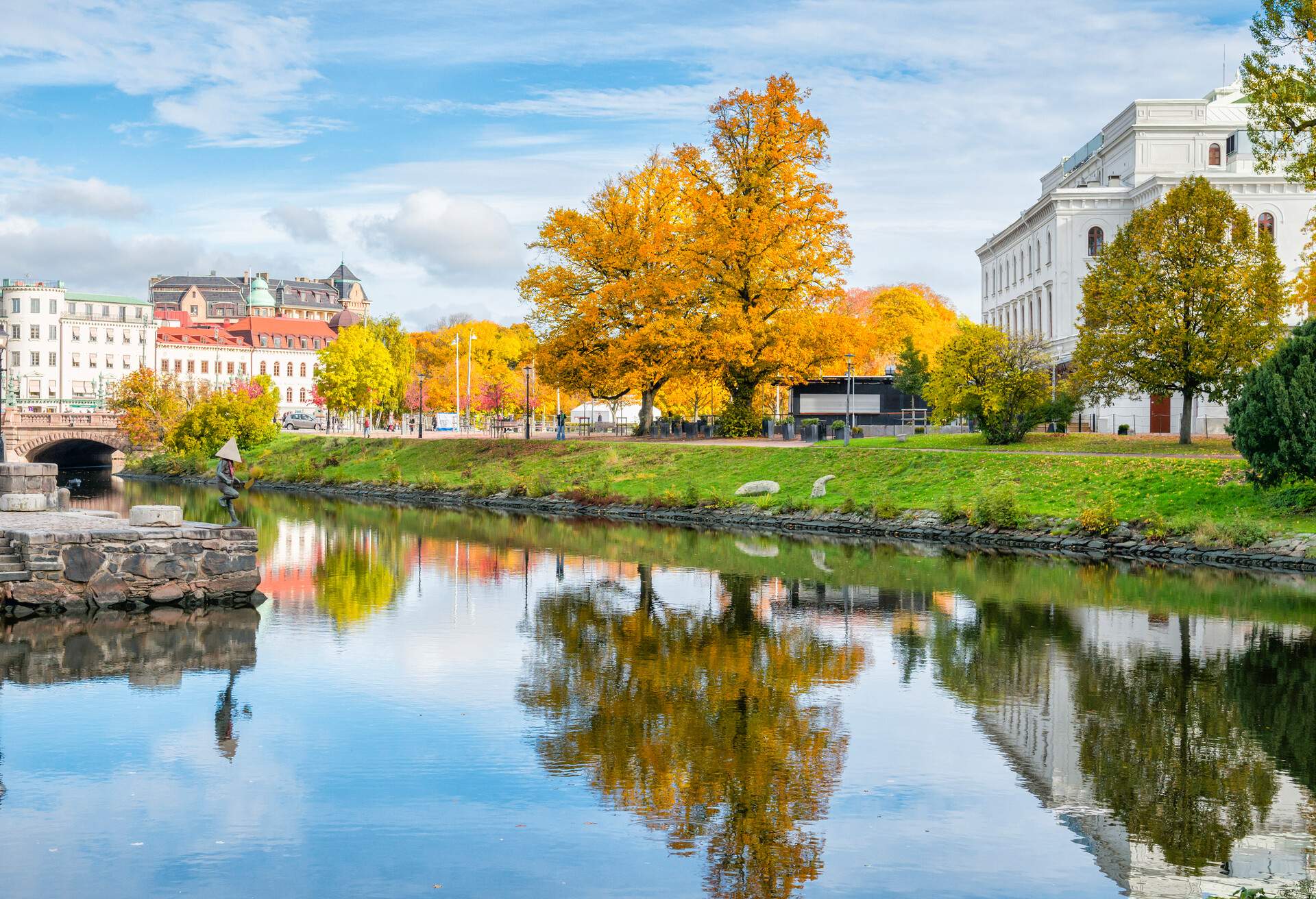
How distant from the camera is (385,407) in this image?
99.6 meters

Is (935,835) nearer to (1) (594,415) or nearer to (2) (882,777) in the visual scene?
(2) (882,777)

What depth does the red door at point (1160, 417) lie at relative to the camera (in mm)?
55906

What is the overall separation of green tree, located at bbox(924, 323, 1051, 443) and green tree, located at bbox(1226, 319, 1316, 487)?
43.9 ft

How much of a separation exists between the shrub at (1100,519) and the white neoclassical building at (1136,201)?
19.1 metres

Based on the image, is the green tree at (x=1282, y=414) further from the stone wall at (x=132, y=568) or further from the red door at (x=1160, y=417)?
the stone wall at (x=132, y=568)

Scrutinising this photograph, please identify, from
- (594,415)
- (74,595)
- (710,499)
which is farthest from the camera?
(594,415)

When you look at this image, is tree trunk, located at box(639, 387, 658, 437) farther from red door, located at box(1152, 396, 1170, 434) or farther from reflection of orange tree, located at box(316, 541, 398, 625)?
reflection of orange tree, located at box(316, 541, 398, 625)

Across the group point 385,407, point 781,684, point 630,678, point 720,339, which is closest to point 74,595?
point 630,678

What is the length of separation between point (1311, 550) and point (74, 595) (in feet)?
85.0

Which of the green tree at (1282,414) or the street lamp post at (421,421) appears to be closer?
the green tree at (1282,414)

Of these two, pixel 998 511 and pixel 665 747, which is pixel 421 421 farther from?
pixel 665 747

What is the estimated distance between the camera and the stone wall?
2005 centimetres

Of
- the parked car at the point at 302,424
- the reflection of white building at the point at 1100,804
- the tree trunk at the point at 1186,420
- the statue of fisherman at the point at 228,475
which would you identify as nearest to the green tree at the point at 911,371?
the tree trunk at the point at 1186,420

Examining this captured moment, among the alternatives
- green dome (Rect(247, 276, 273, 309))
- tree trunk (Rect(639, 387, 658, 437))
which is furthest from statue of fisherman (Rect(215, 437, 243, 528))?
green dome (Rect(247, 276, 273, 309))
